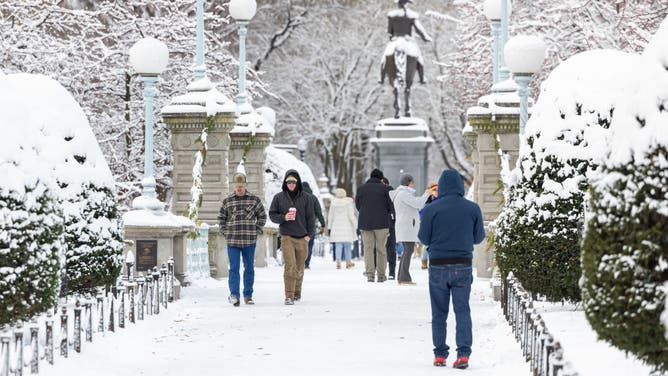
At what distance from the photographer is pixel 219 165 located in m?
24.0

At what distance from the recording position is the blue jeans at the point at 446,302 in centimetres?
1202

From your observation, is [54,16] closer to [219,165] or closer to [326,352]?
[219,165]

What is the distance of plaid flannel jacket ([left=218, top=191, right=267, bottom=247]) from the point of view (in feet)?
58.3

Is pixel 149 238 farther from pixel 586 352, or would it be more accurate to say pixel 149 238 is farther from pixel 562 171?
pixel 586 352

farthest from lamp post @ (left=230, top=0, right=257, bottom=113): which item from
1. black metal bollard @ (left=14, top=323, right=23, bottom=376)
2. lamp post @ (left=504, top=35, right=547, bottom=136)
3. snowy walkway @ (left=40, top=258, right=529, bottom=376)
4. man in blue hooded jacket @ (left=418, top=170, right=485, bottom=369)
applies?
black metal bollard @ (left=14, top=323, right=23, bottom=376)

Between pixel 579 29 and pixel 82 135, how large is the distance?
18.5 meters

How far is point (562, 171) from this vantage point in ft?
45.3

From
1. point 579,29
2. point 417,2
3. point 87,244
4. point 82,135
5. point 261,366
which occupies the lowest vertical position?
point 261,366

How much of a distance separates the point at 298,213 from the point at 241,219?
0.73 metres

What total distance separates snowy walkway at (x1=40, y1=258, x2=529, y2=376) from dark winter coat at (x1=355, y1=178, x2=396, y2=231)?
108 inches

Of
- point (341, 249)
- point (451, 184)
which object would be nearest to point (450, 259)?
point (451, 184)

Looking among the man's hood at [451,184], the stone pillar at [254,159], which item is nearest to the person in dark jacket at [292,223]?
the man's hood at [451,184]

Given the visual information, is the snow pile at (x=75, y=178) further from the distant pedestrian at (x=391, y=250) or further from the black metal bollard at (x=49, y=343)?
the distant pedestrian at (x=391, y=250)

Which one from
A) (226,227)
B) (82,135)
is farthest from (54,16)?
(82,135)
